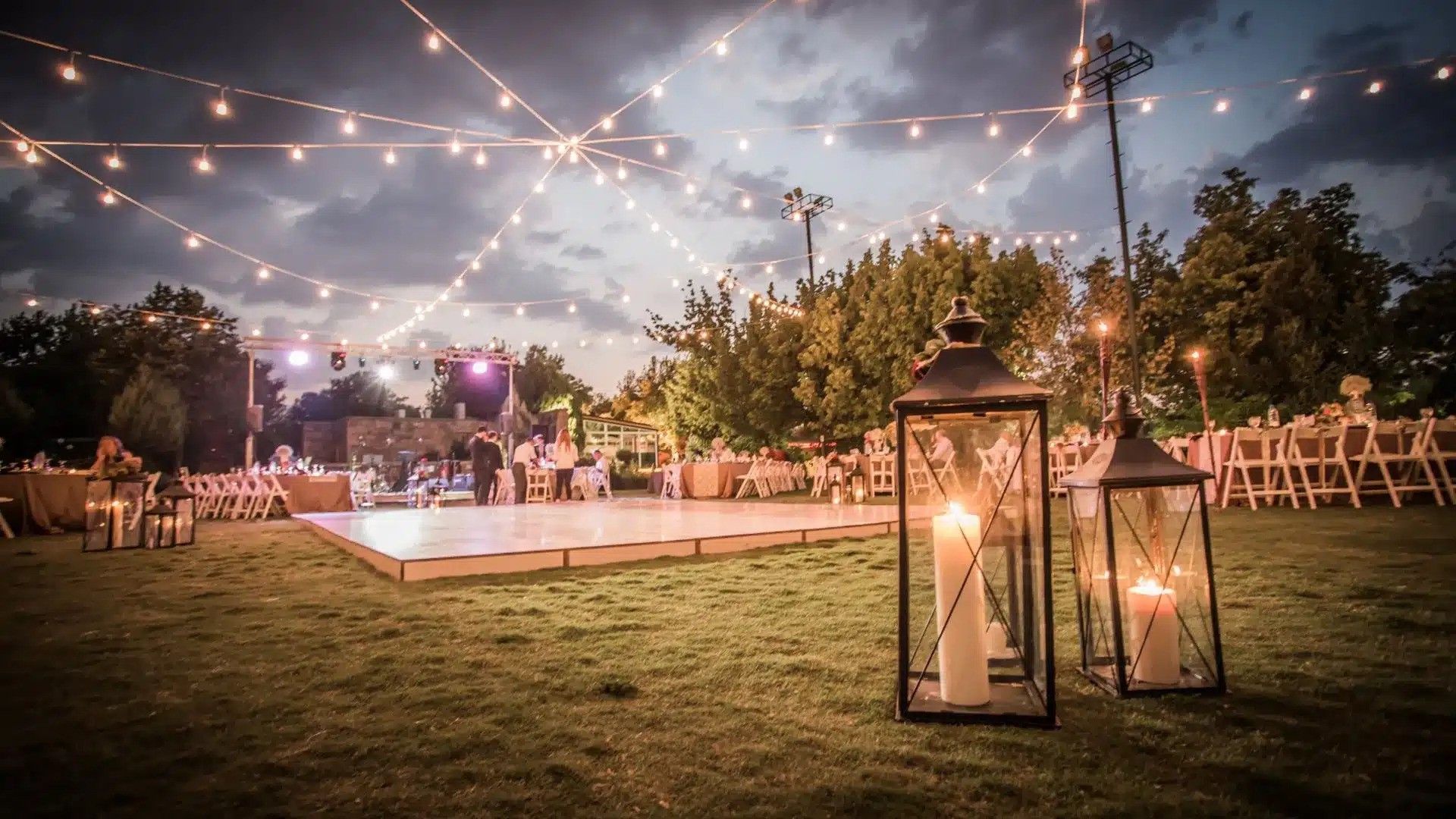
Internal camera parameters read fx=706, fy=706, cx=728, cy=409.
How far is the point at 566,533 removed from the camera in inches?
221

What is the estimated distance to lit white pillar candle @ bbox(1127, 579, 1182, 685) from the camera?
72.7 inches

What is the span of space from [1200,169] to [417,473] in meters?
21.4

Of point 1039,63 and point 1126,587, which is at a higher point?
point 1039,63

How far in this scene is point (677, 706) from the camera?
6.24 ft

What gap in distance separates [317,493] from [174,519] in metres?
5.35

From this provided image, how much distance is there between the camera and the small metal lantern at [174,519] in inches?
263

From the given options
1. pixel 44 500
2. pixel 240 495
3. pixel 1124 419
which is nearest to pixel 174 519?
pixel 44 500

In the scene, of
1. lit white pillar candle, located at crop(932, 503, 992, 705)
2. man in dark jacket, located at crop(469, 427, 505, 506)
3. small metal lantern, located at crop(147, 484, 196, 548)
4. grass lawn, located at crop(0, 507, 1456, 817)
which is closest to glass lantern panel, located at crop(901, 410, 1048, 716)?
lit white pillar candle, located at crop(932, 503, 992, 705)

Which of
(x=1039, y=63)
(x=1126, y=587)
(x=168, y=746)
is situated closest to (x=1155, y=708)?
(x=1126, y=587)

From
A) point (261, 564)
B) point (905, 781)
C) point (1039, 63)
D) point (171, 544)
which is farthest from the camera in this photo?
point (1039, 63)

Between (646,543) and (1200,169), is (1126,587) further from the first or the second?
(1200,169)

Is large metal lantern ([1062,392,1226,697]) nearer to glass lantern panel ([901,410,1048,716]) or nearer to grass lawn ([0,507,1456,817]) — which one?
grass lawn ([0,507,1456,817])

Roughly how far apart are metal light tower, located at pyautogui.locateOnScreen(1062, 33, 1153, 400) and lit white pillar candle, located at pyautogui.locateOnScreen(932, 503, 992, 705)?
12.4m

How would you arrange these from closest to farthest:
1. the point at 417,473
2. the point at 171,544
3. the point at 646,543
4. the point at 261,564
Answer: the point at 646,543 → the point at 261,564 → the point at 171,544 → the point at 417,473
